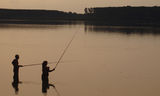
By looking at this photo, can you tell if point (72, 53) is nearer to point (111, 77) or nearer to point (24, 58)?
point (24, 58)

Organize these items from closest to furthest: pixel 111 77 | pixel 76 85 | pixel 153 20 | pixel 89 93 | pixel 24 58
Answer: pixel 89 93 < pixel 76 85 < pixel 111 77 < pixel 24 58 < pixel 153 20

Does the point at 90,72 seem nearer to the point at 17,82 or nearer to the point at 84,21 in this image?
the point at 17,82

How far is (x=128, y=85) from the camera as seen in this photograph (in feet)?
47.4

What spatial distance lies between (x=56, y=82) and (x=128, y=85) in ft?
7.24

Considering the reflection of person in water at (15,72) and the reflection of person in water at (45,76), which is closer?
the reflection of person in water at (45,76)

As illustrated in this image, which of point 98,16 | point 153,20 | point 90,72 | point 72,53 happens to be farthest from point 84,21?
point 90,72

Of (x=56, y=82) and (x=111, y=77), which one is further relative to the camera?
(x=111, y=77)

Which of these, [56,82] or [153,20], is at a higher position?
[56,82]

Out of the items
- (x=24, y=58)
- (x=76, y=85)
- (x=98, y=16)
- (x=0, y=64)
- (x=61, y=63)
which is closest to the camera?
(x=76, y=85)

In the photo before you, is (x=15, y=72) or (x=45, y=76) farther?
(x=15, y=72)

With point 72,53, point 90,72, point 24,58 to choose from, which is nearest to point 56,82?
point 90,72

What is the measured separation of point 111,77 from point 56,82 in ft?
7.62

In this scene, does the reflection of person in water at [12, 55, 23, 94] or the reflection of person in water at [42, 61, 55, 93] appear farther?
the reflection of person in water at [12, 55, 23, 94]

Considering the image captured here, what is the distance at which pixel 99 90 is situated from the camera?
13531 millimetres
